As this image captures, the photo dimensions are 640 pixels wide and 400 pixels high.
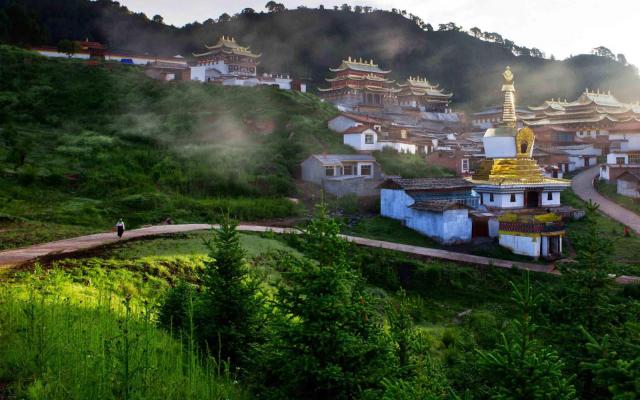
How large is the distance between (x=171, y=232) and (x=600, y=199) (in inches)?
1491

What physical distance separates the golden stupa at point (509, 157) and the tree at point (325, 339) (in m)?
29.6

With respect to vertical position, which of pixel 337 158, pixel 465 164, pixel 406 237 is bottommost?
pixel 406 237

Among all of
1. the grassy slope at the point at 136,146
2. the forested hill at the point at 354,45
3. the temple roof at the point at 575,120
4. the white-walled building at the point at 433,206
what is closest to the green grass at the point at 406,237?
the white-walled building at the point at 433,206

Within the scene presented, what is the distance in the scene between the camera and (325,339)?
7.63 meters

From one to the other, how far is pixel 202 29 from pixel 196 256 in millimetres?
122830

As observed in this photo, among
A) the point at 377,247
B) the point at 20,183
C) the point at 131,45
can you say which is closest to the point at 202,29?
the point at 131,45

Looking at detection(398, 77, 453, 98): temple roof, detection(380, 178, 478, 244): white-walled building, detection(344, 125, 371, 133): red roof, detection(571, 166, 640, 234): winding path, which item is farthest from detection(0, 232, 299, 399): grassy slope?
detection(398, 77, 453, 98): temple roof

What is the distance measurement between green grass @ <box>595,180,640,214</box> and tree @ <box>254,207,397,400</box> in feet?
131

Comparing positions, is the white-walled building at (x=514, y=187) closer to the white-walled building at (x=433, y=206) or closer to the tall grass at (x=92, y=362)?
the white-walled building at (x=433, y=206)

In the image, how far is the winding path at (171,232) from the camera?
17.5 meters

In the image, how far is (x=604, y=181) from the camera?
2031 inches

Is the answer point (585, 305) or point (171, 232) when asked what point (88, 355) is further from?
point (171, 232)

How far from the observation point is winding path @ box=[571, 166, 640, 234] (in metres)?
37.9

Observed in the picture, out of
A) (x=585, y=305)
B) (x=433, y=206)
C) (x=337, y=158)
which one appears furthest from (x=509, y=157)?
(x=585, y=305)
